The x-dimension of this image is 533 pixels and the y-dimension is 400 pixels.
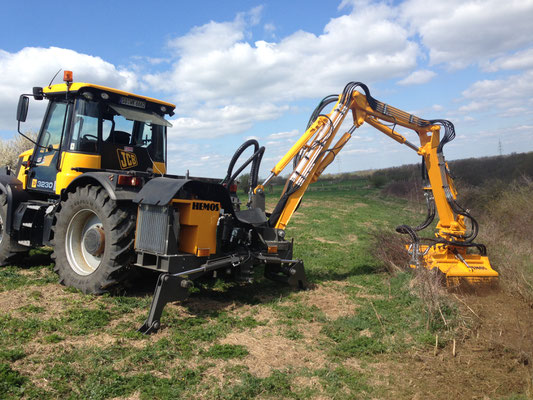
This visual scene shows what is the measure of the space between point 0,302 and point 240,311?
309cm

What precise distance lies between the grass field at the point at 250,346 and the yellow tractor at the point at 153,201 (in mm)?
420

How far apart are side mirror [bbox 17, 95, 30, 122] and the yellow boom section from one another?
4.01 metres

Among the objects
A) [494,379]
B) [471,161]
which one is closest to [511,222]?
[494,379]

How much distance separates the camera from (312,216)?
18.7 meters

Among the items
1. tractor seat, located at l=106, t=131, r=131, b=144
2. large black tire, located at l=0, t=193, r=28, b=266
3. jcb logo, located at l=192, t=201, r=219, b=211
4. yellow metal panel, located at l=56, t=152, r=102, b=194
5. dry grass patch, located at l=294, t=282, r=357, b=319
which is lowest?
dry grass patch, located at l=294, t=282, r=357, b=319

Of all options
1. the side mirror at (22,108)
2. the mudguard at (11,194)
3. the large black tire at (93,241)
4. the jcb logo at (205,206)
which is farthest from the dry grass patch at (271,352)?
the side mirror at (22,108)

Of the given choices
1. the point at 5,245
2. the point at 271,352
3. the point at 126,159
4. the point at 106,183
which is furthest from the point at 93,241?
the point at 271,352

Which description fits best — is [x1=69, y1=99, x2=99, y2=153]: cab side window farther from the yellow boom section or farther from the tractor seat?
the yellow boom section

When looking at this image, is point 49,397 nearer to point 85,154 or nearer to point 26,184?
point 85,154

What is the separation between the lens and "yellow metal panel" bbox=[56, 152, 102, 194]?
6.91 metres

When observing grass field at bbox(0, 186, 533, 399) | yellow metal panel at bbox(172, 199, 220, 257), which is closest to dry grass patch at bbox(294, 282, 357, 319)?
grass field at bbox(0, 186, 533, 399)

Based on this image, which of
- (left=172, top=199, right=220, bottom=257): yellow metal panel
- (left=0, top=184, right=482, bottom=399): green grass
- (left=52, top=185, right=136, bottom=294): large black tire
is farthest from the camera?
(left=52, top=185, right=136, bottom=294): large black tire

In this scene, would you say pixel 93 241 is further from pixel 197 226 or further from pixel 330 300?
pixel 330 300

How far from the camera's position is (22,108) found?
7.09 m
